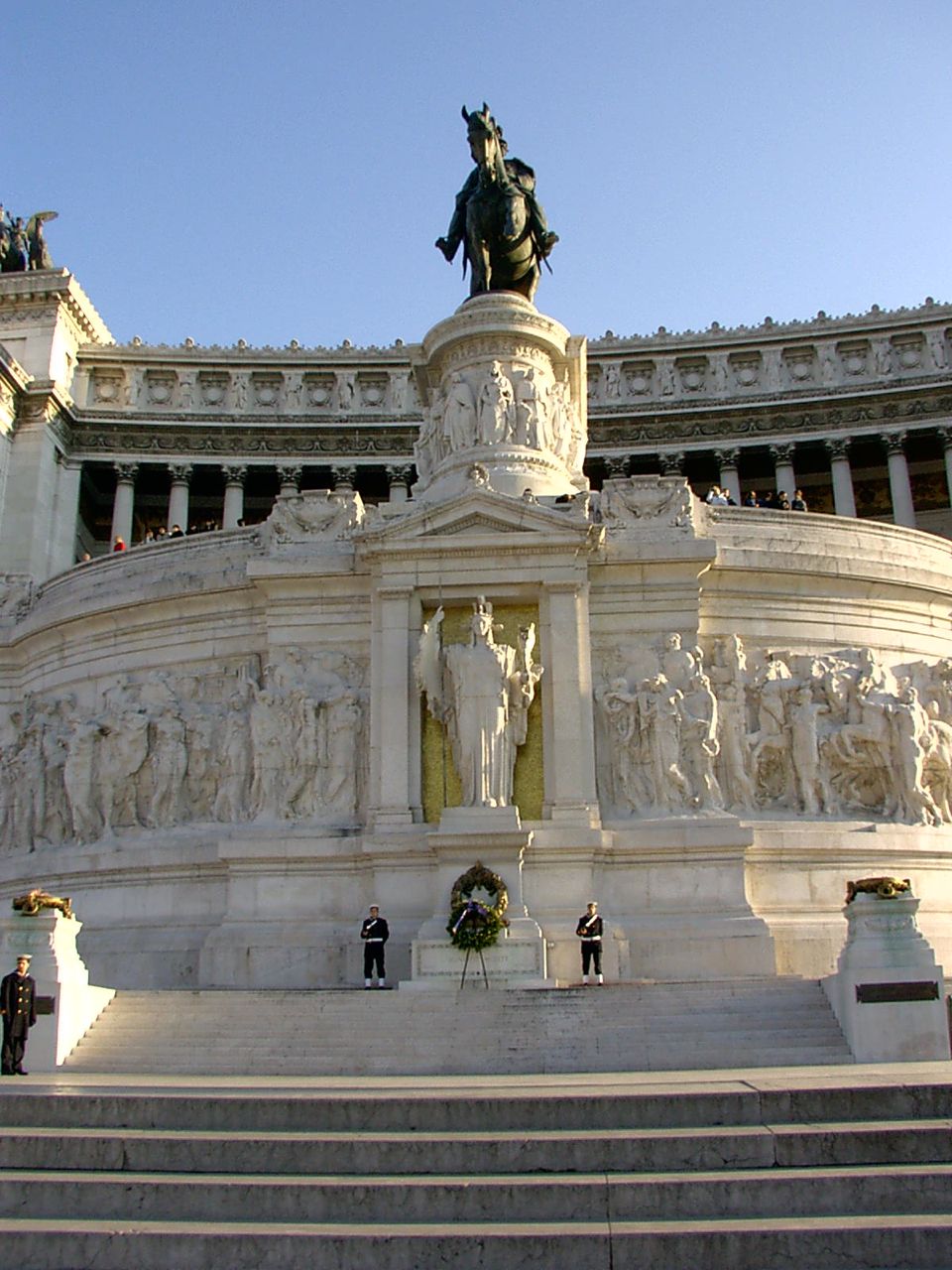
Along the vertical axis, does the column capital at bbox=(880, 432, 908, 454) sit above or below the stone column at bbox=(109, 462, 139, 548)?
above

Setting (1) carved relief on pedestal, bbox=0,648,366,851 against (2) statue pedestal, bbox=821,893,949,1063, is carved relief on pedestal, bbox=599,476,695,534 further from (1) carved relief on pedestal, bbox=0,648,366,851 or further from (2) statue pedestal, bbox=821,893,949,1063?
(2) statue pedestal, bbox=821,893,949,1063

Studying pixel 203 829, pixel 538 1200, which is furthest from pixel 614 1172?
pixel 203 829

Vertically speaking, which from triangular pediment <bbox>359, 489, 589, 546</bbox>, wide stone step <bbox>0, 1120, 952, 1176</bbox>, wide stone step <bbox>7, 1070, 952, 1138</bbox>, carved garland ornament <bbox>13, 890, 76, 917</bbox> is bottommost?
wide stone step <bbox>0, 1120, 952, 1176</bbox>

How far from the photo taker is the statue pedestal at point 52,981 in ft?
53.8

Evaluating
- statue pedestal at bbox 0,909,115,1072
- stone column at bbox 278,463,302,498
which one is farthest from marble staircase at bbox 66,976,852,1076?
stone column at bbox 278,463,302,498

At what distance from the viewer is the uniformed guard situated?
51.0 feet

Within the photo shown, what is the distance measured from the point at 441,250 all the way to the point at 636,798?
18261 mm

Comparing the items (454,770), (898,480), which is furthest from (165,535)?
(898,480)

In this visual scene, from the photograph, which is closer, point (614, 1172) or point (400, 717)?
point (614, 1172)

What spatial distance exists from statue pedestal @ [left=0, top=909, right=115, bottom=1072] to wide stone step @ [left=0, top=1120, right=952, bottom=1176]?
622 cm

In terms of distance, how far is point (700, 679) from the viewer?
23266mm

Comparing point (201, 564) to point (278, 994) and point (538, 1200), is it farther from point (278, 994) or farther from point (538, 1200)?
point (538, 1200)

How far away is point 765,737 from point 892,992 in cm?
869

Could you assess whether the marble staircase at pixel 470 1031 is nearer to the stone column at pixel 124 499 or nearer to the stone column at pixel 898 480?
the stone column at pixel 898 480
